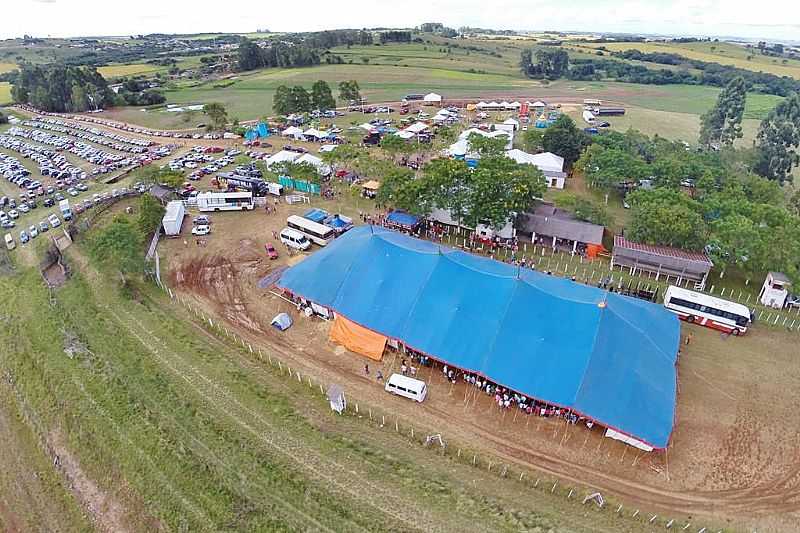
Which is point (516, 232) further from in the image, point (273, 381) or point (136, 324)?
point (136, 324)

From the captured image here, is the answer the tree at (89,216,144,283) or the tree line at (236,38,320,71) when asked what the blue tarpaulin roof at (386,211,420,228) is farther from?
the tree line at (236,38,320,71)

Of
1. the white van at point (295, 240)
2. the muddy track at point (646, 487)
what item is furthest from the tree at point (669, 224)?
the white van at point (295, 240)

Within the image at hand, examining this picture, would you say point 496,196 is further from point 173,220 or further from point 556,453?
point 173,220

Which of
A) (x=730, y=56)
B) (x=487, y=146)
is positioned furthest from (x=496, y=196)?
(x=730, y=56)

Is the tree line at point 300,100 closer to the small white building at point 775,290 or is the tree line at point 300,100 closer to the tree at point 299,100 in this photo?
the tree at point 299,100

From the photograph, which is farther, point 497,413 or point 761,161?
point 761,161

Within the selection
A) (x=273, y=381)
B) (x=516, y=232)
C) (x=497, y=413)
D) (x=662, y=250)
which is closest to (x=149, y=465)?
(x=273, y=381)
